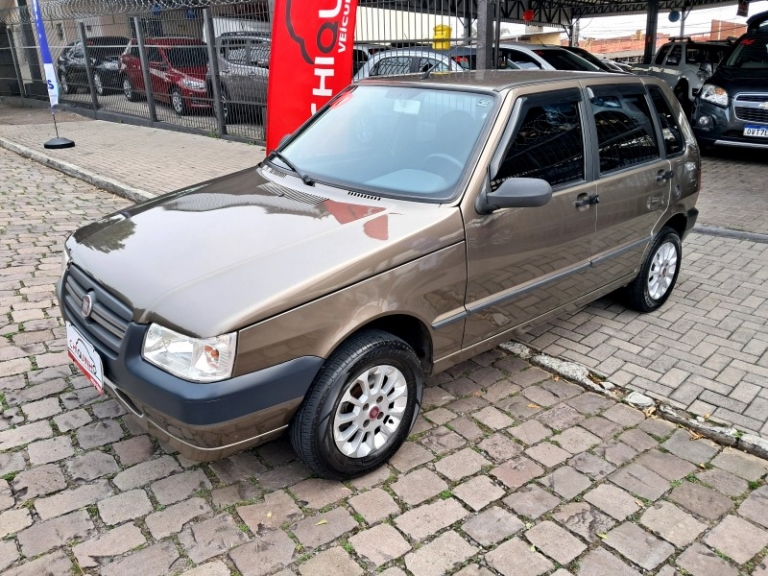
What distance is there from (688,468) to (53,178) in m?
9.23

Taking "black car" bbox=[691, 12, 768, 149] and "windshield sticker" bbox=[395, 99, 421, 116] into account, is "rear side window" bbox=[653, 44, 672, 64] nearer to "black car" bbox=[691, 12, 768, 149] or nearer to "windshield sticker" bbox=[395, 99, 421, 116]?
"black car" bbox=[691, 12, 768, 149]

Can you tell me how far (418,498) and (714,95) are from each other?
912cm

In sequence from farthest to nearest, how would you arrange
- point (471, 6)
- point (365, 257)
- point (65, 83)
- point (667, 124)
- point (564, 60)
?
1. point (65, 83)
2. point (564, 60)
3. point (471, 6)
4. point (667, 124)
5. point (365, 257)

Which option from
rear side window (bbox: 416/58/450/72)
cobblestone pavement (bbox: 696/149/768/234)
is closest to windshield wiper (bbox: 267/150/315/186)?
rear side window (bbox: 416/58/450/72)

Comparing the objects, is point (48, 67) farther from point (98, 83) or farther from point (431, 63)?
point (431, 63)

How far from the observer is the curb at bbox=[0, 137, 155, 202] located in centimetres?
802

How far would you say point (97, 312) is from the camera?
113 inches

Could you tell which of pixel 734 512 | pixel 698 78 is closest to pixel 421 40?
pixel 734 512

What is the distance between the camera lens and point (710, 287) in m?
5.27

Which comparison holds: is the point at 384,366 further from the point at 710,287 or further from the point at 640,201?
the point at 710,287

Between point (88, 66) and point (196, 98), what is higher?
point (88, 66)

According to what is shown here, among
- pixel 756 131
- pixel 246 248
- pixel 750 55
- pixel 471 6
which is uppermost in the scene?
pixel 471 6

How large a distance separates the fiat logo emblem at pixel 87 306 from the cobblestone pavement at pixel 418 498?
74 centimetres

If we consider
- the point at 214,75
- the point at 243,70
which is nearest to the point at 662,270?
the point at 243,70
